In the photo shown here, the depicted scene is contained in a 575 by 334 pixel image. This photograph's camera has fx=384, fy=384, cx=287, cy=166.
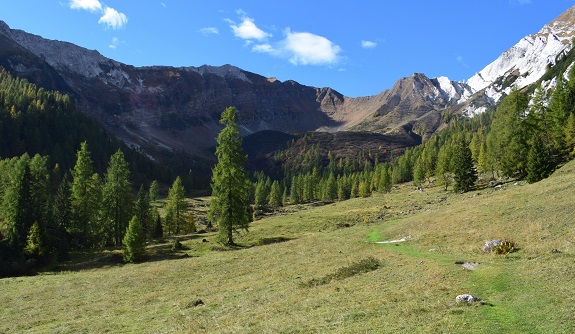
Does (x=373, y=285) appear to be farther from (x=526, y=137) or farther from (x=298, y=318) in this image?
(x=526, y=137)

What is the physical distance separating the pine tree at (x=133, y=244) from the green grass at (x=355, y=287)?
2.31m

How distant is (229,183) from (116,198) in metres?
24.2

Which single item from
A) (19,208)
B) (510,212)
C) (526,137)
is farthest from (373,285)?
(526,137)

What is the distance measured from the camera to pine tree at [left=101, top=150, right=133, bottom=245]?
6438 cm

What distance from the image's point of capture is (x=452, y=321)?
46.0 ft

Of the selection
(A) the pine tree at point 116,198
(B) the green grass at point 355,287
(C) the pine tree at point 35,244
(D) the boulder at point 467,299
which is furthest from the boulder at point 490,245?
(A) the pine tree at point 116,198

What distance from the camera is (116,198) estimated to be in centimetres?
6444

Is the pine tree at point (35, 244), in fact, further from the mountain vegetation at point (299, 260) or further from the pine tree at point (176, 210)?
the pine tree at point (176, 210)

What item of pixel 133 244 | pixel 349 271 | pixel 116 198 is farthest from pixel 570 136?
pixel 116 198

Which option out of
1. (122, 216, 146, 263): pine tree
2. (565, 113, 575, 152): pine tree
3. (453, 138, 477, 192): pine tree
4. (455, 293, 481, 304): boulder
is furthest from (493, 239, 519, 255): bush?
(565, 113, 575, 152): pine tree

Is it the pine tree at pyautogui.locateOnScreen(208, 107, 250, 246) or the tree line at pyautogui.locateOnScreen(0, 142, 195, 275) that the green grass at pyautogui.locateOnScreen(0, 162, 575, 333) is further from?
the tree line at pyautogui.locateOnScreen(0, 142, 195, 275)

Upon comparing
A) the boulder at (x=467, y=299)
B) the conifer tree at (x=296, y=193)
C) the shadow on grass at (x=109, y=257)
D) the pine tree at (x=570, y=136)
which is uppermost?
the pine tree at (x=570, y=136)

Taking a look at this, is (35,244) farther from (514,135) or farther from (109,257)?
(514,135)

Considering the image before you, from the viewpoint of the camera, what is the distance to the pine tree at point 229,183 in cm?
5169
